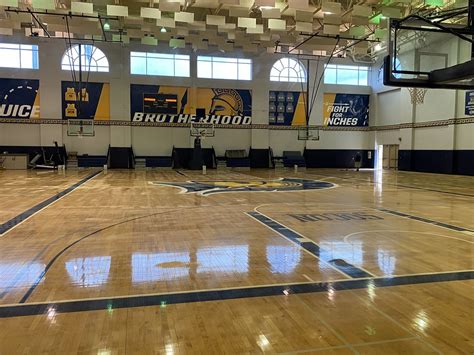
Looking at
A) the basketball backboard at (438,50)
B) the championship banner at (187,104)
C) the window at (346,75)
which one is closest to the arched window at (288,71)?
the window at (346,75)

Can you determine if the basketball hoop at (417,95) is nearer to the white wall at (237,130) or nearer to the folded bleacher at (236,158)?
the white wall at (237,130)

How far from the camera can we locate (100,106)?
24422mm

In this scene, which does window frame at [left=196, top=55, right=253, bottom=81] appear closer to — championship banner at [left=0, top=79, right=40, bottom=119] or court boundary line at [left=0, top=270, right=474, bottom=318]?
championship banner at [left=0, top=79, right=40, bottom=119]

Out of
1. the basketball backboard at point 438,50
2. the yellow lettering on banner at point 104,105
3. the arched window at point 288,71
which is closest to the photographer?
the basketball backboard at point 438,50

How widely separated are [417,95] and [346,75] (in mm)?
5456

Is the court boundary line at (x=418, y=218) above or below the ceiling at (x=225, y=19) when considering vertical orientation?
below

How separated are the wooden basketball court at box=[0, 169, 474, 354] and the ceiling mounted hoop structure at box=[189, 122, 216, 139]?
16964 mm

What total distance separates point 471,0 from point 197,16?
13.7 meters

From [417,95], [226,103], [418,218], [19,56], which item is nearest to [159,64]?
[226,103]

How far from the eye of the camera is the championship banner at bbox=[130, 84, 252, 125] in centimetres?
2481

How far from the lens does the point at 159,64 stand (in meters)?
25.0

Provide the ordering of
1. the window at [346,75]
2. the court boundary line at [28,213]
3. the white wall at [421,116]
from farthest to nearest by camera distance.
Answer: the window at [346,75], the white wall at [421,116], the court boundary line at [28,213]

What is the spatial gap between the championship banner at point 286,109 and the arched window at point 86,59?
33.9ft

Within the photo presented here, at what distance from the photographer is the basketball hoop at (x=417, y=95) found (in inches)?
921
